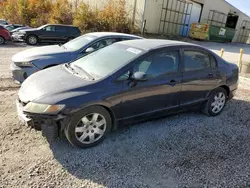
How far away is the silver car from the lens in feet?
17.5

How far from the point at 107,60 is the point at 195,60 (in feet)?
5.71

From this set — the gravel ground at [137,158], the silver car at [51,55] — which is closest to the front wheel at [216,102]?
the gravel ground at [137,158]

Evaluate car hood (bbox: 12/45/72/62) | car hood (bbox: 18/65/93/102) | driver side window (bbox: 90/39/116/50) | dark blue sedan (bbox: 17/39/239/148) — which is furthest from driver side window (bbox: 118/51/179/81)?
car hood (bbox: 12/45/72/62)

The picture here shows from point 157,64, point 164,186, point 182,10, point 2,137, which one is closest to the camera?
point 164,186

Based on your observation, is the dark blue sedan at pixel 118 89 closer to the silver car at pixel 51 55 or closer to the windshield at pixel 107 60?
the windshield at pixel 107 60

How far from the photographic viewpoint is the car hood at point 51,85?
3133mm

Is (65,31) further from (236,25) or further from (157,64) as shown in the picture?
(236,25)

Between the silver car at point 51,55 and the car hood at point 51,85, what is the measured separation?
176 centimetres

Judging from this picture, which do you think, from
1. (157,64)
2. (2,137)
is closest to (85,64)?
(157,64)

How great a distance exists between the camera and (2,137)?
3480mm

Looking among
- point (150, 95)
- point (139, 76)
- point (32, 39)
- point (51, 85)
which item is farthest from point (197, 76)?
point (32, 39)

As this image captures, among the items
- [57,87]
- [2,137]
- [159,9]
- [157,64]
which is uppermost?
[159,9]

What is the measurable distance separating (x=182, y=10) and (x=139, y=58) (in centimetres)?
2442

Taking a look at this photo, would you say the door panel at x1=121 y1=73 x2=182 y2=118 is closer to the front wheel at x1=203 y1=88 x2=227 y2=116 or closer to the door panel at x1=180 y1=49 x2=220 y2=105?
the door panel at x1=180 y1=49 x2=220 y2=105
